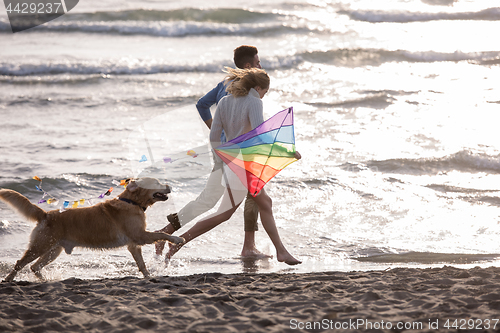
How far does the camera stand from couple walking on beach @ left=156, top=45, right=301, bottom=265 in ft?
16.6

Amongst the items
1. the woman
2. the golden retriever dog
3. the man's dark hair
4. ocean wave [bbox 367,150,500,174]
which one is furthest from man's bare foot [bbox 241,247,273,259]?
ocean wave [bbox 367,150,500,174]

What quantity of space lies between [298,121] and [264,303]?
8.44 meters

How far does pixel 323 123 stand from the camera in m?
12.0

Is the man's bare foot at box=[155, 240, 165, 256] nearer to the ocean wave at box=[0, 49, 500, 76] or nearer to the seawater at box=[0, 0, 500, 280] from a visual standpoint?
the seawater at box=[0, 0, 500, 280]

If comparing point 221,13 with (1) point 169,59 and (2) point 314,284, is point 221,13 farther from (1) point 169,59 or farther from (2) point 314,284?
(2) point 314,284

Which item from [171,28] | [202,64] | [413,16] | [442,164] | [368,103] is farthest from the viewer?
[413,16]

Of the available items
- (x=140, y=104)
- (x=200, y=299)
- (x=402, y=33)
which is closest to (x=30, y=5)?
(x=140, y=104)

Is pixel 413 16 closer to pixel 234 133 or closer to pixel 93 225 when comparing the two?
pixel 234 133

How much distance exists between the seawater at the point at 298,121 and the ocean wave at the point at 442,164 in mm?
36

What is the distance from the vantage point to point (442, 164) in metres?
9.37

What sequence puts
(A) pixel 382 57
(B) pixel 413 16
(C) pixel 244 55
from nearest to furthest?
(C) pixel 244 55
(A) pixel 382 57
(B) pixel 413 16

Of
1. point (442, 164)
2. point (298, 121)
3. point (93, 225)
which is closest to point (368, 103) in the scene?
point (298, 121)

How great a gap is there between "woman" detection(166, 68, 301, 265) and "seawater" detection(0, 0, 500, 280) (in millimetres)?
499

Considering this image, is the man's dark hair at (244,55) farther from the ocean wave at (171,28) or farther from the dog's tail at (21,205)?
the ocean wave at (171,28)
